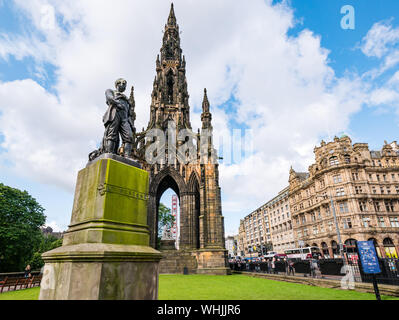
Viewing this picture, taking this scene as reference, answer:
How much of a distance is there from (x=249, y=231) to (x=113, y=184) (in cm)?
9521

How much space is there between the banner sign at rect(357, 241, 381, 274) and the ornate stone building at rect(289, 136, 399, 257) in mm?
33327

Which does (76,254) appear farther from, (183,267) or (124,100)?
(183,267)

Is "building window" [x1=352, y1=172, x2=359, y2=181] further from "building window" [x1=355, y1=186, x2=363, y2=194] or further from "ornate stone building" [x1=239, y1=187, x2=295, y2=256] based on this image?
A: "ornate stone building" [x1=239, y1=187, x2=295, y2=256]

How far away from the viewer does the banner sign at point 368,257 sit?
698 centimetres

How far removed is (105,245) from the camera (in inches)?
120

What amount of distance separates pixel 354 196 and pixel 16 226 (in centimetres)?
4932

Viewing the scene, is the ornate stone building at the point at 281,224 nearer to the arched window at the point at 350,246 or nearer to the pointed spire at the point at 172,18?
the arched window at the point at 350,246

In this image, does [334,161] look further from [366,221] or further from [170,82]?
[170,82]

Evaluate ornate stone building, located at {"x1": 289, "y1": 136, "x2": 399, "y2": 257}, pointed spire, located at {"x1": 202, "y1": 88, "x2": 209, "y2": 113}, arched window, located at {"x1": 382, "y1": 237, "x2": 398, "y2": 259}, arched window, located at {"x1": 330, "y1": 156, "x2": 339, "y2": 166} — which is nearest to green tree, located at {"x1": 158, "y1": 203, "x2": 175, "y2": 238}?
pointed spire, located at {"x1": 202, "y1": 88, "x2": 209, "y2": 113}

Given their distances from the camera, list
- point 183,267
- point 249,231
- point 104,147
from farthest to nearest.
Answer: point 249,231 → point 183,267 → point 104,147

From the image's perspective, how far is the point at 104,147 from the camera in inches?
166

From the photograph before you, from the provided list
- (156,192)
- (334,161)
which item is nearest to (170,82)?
(156,192)

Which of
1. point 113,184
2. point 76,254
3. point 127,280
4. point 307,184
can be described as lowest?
point 127,280
